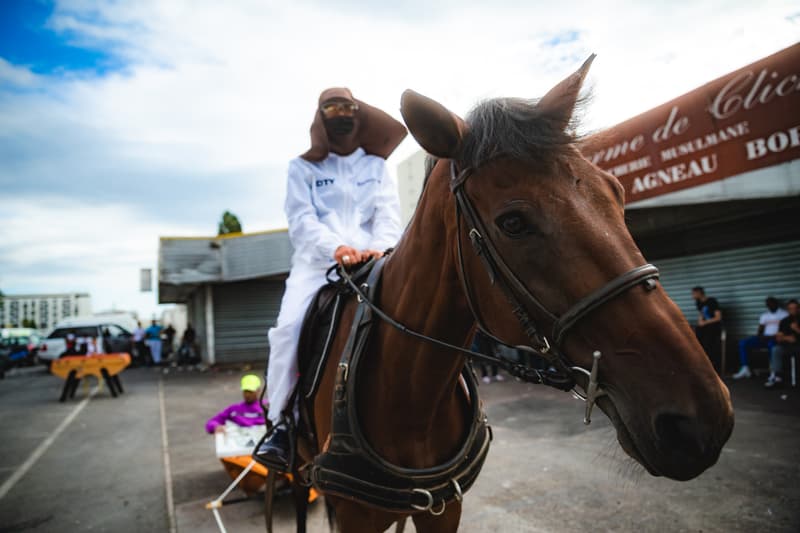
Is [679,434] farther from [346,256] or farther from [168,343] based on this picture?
[168,343]

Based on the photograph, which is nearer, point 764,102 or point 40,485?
point 40,485

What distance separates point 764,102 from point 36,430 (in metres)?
13.9

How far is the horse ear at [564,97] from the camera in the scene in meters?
1.33

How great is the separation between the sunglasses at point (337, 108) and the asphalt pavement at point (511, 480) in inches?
90.8

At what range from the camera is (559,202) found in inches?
46.4

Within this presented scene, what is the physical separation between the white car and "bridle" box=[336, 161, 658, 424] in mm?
22093

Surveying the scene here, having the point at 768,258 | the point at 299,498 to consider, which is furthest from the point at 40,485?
the point at 768,258

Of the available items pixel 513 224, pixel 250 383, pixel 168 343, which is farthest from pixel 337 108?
pixel 168 343

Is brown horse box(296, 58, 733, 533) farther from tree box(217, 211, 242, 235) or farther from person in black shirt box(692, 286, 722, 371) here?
tree box(217, 211, 242, 235)

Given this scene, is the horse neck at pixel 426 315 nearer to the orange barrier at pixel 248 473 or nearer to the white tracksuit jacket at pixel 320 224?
the white tracksuit jacket at pixel 320 224

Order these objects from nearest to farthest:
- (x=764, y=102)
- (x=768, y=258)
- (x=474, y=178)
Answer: (x=474, y=178) < (x=764, y=102) < (x=768, y=258)

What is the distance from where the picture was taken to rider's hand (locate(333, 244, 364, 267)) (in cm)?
228

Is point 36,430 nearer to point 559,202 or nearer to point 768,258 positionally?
point 559,202

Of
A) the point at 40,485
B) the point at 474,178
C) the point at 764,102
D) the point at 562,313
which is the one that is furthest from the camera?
the point at 764,102
